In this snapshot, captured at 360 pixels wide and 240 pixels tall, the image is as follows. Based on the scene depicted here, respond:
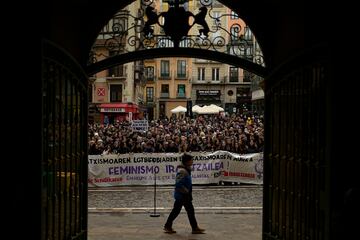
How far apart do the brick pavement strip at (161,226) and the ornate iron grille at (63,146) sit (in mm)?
3508

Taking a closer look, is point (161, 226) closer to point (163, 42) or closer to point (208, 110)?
point (163, 42)

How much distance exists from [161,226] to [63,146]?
5.84m

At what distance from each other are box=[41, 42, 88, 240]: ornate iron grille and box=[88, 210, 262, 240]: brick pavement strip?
3.51 metres

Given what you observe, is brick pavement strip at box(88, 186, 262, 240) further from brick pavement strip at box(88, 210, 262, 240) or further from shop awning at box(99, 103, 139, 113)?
shop awning at box(99, 103, 139, 113)

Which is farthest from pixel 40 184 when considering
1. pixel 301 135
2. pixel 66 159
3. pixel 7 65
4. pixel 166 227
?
pixel 166 227

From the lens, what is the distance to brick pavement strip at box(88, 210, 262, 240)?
1044cm

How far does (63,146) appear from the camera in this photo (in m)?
6.15

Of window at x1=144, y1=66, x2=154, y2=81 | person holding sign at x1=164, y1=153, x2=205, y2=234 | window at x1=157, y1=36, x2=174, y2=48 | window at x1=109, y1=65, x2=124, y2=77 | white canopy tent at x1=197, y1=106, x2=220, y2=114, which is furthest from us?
window at x1=144, y1=66, x2=154, y2=81

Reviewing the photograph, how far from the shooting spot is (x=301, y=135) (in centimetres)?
580

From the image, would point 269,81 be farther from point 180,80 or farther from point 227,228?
point 180,80

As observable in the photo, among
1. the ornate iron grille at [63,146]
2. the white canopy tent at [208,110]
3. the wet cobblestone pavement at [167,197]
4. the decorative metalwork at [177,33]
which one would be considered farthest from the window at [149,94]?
the ornate iron grille at [63,146]

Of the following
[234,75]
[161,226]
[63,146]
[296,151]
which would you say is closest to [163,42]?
[63,146]

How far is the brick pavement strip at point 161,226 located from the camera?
10438 mm

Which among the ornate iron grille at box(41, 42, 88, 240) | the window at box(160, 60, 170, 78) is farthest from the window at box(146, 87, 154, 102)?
the ornate iron grille at box(41, 42, 88, 240)
